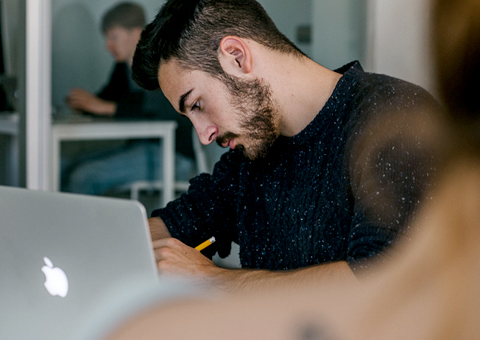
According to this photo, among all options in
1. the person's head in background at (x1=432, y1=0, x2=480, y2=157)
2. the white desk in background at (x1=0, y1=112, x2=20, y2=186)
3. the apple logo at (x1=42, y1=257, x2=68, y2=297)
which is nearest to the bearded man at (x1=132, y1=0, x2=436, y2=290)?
the apple logo at (x1=42, y1=257, x2=68, y2=297)

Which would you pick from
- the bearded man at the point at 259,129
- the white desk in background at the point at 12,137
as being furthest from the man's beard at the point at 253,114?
the white desk in background at the point at 12,137

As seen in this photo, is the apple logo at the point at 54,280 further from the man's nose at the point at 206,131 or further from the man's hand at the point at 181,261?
the man's nose at the point at 206,131

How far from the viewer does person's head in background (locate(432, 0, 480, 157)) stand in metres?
0.24

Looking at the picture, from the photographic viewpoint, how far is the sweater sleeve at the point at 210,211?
1.18m

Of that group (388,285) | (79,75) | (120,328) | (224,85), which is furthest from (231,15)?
(79,75)

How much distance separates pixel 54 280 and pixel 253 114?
0.57 metres

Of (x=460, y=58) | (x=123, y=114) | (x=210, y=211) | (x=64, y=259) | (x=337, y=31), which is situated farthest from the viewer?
(x=123, y=114)

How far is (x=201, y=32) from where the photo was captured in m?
1.04

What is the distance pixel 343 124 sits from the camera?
0.97 meters

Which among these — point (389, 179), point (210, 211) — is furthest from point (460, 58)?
point (210, 211)

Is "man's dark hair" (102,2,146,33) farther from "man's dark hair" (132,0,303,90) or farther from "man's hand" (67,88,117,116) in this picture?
"man's dark hair" (132,0,303,90)

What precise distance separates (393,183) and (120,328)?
419 millimetres

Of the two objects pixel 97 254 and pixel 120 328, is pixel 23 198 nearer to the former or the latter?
pixel 97 254

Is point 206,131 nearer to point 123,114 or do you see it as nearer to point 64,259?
point 64,259
